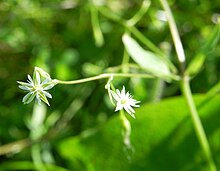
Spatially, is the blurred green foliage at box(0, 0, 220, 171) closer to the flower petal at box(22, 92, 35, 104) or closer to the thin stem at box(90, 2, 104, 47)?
the thin stem at box(90, 2, 104, 47)

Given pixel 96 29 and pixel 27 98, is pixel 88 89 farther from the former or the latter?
pixel 27 98

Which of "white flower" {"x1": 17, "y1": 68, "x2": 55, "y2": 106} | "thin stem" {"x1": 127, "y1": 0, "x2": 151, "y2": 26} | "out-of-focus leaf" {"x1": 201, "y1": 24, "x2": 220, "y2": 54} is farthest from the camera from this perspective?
"thin stem" {"x1": 127, "y1": 0, "x2": 151, "y2": 26}

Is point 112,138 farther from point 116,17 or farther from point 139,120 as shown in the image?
point 116,17

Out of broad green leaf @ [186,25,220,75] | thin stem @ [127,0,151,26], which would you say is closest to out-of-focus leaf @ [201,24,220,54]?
broad green leaf @ [186,25,220,75]

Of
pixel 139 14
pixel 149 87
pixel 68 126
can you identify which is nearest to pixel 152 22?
pixel 139 14

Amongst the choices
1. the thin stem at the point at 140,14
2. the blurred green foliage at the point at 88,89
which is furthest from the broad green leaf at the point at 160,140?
the thin stem at the point at 140,14

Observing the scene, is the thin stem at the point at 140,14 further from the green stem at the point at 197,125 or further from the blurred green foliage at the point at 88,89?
the green stem at the point at 197,125

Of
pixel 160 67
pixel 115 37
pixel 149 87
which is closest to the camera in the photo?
pixel 160 67
